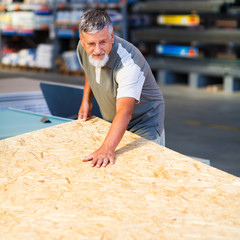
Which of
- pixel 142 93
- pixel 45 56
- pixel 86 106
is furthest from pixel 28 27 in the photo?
pixel 142 93

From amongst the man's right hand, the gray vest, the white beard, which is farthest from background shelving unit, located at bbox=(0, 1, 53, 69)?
the white beard

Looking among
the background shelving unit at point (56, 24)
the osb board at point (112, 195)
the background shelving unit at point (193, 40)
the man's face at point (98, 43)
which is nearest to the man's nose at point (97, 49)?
the man's face at point (98, 43)

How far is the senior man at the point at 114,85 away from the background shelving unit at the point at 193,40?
582 centimetres

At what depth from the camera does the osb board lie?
5.38ft

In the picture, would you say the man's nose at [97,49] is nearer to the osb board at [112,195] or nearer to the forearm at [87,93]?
the osb board at [112,195]

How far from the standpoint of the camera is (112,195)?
1.88m

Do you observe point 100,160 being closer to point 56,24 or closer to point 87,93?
point 87,93

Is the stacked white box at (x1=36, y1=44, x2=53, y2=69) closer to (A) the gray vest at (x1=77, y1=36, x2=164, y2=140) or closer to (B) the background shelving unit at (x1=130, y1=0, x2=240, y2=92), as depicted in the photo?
(B) the background shelving unit at (x1=130, y1=0, x2=240, y2=92)

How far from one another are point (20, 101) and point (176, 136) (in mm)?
2339

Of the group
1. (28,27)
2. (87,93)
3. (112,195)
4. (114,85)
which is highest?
(114,85)

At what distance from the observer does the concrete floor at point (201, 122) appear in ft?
14.7

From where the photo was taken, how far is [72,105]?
357 cm

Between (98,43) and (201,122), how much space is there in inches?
164

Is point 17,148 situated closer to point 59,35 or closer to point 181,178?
point 181,178
